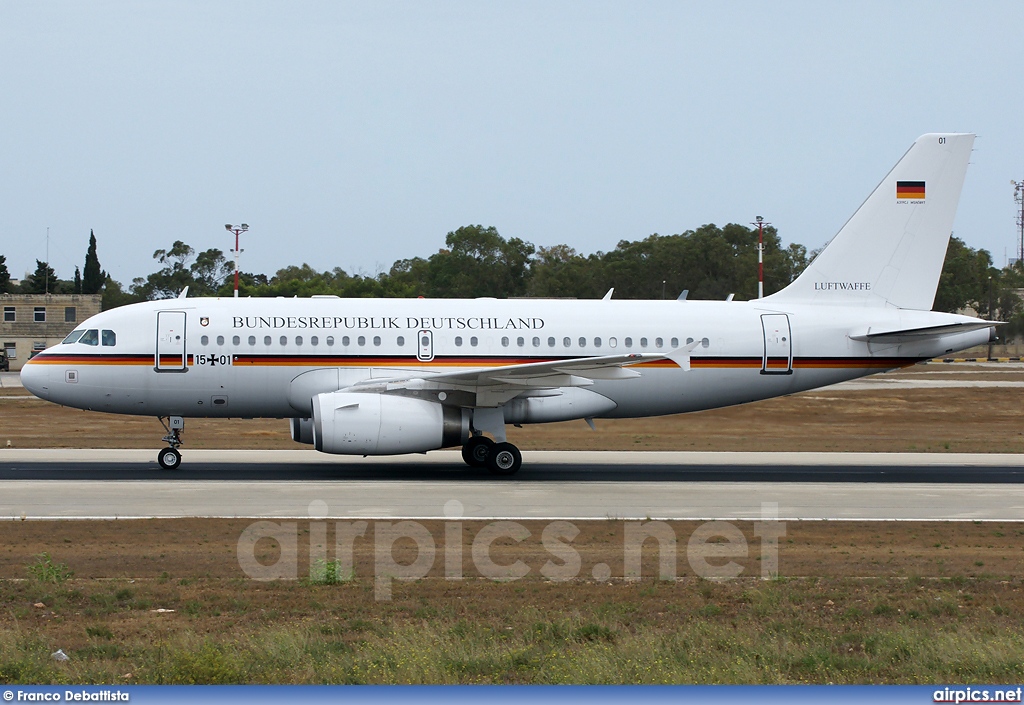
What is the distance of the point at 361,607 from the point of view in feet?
36.0

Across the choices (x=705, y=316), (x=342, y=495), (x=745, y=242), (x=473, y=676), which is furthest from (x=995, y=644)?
(x=745, y=242)

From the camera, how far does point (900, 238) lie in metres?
26.4

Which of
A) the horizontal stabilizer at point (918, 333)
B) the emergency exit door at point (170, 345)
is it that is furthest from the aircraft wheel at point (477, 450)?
the horizontal stabilizer at point (918, 333)

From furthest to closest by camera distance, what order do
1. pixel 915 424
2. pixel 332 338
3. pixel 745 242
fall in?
1. pixel 745 242
2. pixel 915 424
3. pixel 332 338

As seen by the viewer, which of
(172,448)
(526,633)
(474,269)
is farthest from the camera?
(474,269)

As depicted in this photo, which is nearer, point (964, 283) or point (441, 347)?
point (441, 347)

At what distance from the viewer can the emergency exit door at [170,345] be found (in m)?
23.4

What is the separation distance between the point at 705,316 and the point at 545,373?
17.1 ft

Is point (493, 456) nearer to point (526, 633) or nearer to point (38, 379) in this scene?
point (38, 379)

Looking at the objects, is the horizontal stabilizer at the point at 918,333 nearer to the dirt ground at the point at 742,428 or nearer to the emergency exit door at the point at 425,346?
the dirt ground at the point at 742,428

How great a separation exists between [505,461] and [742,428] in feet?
59.2

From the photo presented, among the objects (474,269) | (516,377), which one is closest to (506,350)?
(516,377)

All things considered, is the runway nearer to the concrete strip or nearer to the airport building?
the concrete strip

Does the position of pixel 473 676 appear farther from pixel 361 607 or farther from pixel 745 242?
pixel 745 242
